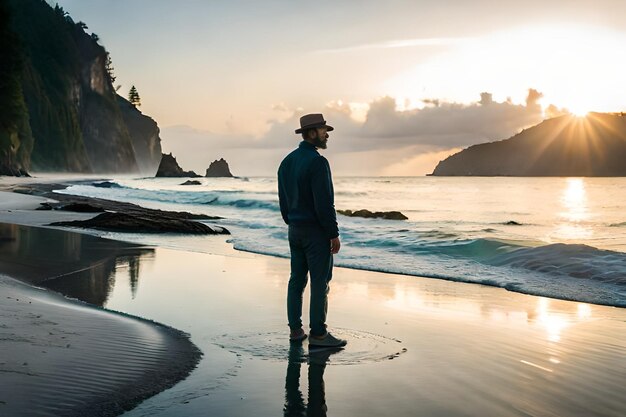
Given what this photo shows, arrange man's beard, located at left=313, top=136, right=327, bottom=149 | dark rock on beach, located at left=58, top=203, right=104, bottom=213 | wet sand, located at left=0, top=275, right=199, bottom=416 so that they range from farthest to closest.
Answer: dark rock on beach, located at left=58, top=203, right=104, bottom=213 < man's beard, located at left=313, top=136, right=327, bottom=149 < wet sand, located at left=0, top=275, right=199, bottom=416

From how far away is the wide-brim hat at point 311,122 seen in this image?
20.1 feet

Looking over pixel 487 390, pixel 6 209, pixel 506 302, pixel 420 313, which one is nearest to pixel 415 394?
pixel 487 390

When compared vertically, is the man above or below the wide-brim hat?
below

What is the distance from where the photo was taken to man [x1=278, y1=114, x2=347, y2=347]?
598 cm

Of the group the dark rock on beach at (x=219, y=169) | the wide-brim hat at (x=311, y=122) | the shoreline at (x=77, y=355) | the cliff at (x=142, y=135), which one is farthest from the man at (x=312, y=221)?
the dark rock on beach at (x=219, y=169)

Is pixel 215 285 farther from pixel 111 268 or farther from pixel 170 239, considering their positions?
pixel 170 239

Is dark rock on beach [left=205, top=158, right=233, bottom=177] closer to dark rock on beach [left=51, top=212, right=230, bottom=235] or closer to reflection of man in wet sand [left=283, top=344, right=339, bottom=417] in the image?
dark rock on beach [left=51, top=212, right=230, bottom=235]

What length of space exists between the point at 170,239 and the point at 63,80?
4012 inches

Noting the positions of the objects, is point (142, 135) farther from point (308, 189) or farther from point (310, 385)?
point (310, 385)

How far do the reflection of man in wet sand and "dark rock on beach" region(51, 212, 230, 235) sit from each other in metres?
12.7

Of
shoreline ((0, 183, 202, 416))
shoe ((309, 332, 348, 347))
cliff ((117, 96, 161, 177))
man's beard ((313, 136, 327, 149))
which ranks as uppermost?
cliff ((117, 96, 161, 177))

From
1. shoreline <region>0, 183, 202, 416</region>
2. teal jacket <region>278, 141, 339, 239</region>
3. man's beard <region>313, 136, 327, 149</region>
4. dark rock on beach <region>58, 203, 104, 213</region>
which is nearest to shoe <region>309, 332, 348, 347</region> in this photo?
teal jacket <region>278, 141, 339, 239</region>

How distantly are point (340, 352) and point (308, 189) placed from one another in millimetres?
1532

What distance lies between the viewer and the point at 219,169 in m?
186
